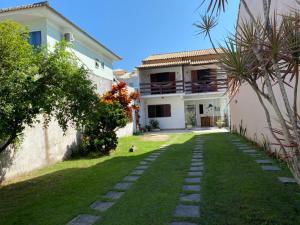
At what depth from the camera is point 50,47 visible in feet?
27.8

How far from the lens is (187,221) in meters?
4.18

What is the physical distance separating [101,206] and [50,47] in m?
5.32

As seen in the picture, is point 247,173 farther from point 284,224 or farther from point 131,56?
point 131,56

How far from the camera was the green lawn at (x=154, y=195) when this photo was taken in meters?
4.35

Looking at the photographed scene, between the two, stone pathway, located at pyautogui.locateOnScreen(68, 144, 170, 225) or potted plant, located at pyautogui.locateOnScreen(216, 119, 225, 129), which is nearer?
stone pathway, located at pyautogui.locateOnScreen(68, 144, 170, 225)

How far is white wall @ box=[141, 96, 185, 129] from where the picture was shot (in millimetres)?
25047

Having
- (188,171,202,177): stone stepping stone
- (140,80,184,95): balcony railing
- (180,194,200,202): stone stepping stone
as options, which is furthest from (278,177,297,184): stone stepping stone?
(140,80,184,95): balcony railing

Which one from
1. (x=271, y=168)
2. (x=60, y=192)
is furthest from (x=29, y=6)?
(x=271, y=168)

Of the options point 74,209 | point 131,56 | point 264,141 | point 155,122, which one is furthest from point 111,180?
point 131,56

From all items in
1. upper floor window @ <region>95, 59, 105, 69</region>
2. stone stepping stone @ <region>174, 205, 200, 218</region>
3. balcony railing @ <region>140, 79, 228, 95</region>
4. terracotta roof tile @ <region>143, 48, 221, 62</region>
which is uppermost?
terracotta roof tile @ <region>143, 48, 221, 62</region>

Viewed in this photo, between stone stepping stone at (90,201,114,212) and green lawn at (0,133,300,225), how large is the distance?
0.13 metres

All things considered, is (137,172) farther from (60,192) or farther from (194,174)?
(60,192)

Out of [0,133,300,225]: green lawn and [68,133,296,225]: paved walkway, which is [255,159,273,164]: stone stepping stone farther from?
[0,133,300,225]: green lawn

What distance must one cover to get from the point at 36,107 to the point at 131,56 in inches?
1356
